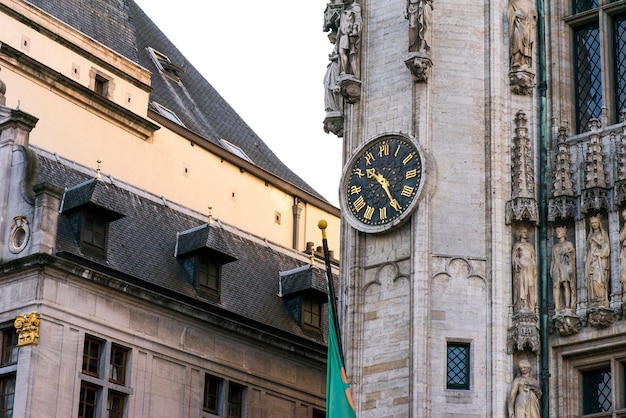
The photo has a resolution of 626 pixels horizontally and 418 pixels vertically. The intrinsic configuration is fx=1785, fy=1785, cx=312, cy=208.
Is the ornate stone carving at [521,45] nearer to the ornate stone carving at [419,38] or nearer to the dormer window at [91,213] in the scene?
the ornate stone carving at [419,38]

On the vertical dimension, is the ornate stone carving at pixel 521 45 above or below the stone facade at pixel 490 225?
above

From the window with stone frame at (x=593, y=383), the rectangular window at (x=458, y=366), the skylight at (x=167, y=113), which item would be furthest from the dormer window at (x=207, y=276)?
the skylight at (x=167, y=113)

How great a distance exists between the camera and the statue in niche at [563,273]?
3359cm

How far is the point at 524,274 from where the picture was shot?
1331 inches

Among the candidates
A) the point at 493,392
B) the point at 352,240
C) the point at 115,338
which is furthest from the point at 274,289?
the point at 493,392

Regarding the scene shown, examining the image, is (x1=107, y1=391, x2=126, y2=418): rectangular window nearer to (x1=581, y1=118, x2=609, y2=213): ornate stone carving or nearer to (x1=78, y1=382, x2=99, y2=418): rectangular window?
(x1=78, y1=382, x2=99, y2=418): rectangular window

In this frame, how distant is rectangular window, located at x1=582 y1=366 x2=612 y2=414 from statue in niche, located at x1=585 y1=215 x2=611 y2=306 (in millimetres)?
1349

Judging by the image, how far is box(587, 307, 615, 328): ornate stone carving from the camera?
3281 cm

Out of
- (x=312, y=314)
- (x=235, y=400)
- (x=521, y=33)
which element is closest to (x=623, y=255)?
(x=521, y=33)

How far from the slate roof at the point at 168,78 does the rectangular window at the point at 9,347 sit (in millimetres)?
16447

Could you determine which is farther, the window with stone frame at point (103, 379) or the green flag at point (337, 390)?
the window with stone frame at point (103, 379)

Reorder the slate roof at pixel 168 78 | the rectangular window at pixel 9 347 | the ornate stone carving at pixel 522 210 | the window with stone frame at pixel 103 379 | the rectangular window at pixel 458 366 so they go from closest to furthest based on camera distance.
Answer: the rectangular window at pixel 458 366 → the ornate stone carving at pixel 522 210 → the rectangular window at pixel 9 347 → the window with stone frame at pixel 103 379 → the slate roof at pixel 168 78

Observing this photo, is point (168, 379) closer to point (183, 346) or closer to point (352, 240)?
point (183, 346)

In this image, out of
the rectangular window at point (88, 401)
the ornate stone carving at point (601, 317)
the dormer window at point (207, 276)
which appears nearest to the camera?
the ornate stone carving at point (601, 317)
